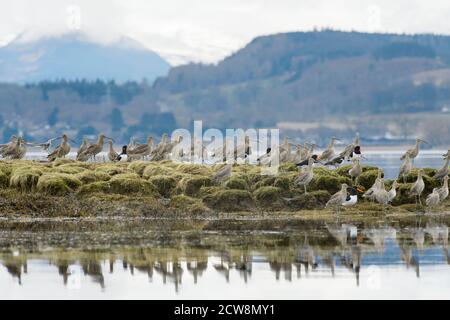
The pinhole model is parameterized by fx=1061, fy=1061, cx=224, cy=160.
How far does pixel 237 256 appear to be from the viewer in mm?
19609

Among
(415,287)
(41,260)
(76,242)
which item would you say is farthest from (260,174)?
(415,287)

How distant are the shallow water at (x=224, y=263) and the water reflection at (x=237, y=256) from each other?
2cm

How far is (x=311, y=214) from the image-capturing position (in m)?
27.3

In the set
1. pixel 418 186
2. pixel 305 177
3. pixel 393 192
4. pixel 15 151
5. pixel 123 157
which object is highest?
pixel 15 151

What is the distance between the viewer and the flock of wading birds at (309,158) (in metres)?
27.6

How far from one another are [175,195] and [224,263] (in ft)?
32.0

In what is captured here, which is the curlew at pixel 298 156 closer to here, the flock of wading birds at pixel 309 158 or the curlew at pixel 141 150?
the flock of wading birds at pixel 309 158

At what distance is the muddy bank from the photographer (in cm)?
2705

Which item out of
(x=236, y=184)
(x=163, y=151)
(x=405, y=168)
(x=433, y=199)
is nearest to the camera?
(x=433, y=199)

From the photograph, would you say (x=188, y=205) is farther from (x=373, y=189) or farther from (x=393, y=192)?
(x=393, y=192)

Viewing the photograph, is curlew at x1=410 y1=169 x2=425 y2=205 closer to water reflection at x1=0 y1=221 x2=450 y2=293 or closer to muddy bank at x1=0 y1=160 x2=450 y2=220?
muddy bank at x1=0 y1=160 x2=450 y2=220

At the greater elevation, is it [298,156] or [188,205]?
[298,156]

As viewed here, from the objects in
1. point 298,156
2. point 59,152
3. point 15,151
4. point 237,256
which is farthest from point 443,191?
point 15,151
